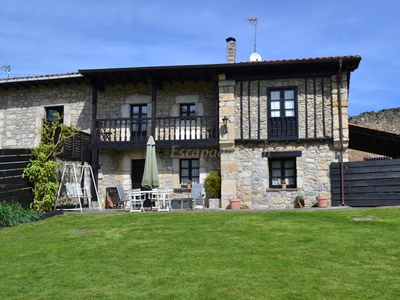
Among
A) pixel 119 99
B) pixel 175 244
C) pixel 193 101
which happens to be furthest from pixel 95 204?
pixel 175 244

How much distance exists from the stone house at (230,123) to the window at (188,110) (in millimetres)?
34

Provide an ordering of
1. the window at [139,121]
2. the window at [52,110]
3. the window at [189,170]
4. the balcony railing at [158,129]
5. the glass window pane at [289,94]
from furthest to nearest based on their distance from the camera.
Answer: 1. the window at [52,110]
2. the window at [139,121]
3. the window at [189,170]
4. the balcony railing at [158,129]
5. the glass window pane at [289,94]

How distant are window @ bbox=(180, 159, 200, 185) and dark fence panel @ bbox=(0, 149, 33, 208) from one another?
4.88m

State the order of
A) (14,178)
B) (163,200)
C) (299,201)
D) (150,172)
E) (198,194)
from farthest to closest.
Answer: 1. (299,201)
2. (198,194)
3. (163,200)
4. (150,172)
5. (14,178)

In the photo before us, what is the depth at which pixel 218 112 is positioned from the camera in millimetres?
13867

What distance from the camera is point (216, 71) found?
13.8m

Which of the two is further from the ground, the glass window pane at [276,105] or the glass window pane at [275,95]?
the glass window pane at [275,95]

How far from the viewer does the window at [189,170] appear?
14.4m

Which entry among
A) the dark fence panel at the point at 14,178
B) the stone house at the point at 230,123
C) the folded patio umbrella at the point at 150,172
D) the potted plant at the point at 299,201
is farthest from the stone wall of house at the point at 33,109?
the potted plant at the point at 299,201

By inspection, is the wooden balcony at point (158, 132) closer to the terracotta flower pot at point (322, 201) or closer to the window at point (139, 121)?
the window at point (139, 121)

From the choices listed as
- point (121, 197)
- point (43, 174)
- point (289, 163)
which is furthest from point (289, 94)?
point (43, 174)

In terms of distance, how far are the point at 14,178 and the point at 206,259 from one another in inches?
283

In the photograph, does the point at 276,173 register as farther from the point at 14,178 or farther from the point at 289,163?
the point at 14,178

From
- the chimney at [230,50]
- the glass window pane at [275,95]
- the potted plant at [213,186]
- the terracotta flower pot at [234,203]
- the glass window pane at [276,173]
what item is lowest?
the terracotta flower pot at [234,203]
